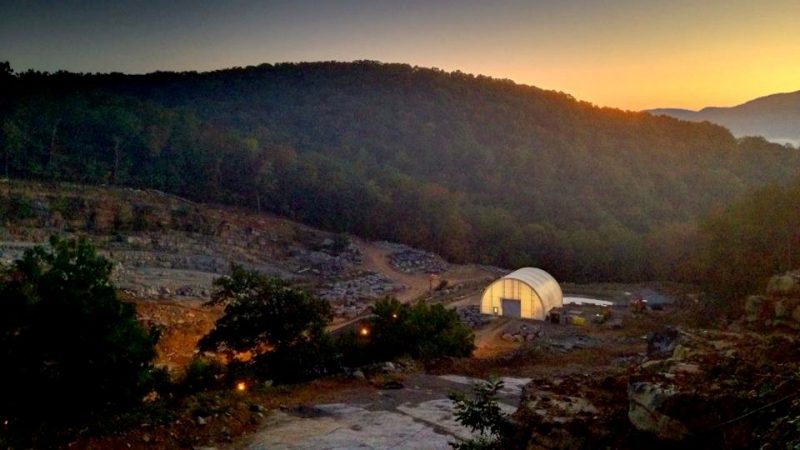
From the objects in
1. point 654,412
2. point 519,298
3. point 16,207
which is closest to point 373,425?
point 654,412

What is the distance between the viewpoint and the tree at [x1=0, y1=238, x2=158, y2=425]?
10633 mm

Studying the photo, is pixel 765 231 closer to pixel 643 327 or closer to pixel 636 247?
pixel 643 327

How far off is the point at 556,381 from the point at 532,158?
71929 millimetres

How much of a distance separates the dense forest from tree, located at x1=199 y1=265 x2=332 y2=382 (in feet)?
60.2

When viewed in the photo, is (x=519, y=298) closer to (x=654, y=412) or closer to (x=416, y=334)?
(x=416, y=334)

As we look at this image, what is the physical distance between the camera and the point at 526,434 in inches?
223

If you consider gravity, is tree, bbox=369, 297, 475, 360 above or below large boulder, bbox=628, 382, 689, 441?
below

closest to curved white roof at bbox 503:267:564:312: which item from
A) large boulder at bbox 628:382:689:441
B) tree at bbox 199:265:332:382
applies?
tree at bbox 199:265:332:382

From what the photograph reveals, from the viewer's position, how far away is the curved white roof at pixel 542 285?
26.4 metres

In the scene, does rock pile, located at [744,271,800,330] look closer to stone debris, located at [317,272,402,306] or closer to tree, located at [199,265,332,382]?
tree, located at [199,265,332,382]

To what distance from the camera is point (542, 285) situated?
2722 centimetres

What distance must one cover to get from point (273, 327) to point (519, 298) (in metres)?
15.3

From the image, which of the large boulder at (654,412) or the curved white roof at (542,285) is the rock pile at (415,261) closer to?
the curved white roof at (542,285)

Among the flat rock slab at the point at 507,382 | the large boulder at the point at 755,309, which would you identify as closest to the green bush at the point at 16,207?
the flat rock slab at the point at 507,382
